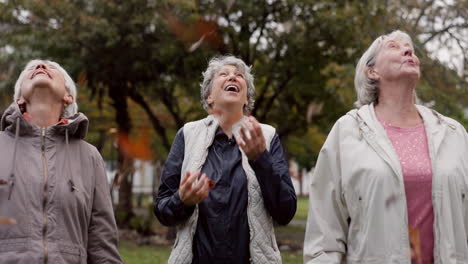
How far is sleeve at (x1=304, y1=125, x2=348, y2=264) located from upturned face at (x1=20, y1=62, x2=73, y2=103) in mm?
1505

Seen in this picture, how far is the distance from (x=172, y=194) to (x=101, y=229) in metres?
0.43

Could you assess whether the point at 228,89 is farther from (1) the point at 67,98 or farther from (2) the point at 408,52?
(2) the point at 408,52

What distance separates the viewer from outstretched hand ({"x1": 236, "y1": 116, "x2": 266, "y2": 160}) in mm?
3262

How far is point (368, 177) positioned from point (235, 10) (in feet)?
35.0

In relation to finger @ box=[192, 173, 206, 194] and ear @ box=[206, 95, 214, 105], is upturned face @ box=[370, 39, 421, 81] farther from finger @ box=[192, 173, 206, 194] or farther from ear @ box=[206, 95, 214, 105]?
finger @ box=[192, 173, 206, 194]

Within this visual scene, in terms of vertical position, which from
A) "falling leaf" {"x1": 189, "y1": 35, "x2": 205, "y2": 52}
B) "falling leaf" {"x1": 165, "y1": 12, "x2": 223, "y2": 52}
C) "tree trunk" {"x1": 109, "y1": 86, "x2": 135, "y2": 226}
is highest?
"falling leaf" {"x1": 165, "y1": 12, "x2": 223, "y2": 52}

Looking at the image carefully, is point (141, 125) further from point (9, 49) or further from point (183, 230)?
point (183, 230)

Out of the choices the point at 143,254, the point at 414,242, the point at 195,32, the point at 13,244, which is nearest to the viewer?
the point at 414,242

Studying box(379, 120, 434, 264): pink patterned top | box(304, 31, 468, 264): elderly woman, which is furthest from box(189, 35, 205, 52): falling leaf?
box(379, 120, 434, 264): pink patterned top

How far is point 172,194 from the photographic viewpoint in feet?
12.0

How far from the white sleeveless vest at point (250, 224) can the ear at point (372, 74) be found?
65 centimetres

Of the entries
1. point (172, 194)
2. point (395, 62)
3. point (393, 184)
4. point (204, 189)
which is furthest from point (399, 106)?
point (172, 194)

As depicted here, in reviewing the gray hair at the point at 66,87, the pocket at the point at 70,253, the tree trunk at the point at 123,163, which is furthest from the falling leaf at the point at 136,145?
the pocket at the point at 70,253

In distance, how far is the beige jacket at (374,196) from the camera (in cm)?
300
